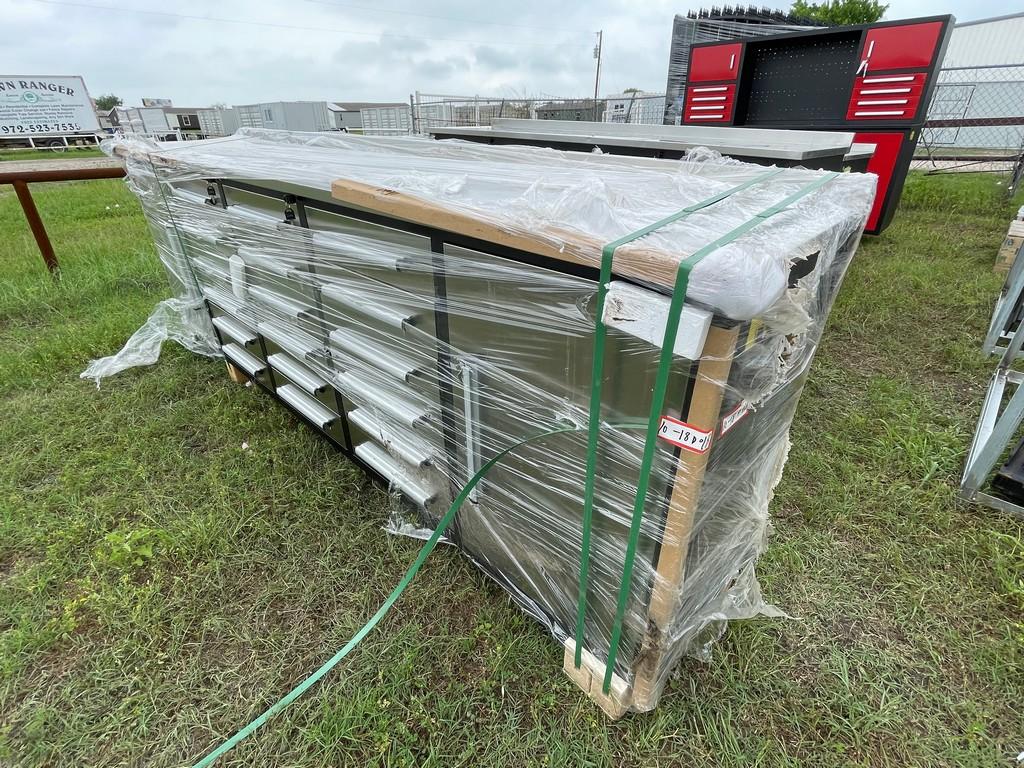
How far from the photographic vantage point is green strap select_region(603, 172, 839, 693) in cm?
Answer: 73

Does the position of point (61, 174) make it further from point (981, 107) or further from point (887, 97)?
point (981, 107)

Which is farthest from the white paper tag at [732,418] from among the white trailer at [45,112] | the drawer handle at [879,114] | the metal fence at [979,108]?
the white trailer at [45,112]

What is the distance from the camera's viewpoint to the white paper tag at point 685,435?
84 centimetres

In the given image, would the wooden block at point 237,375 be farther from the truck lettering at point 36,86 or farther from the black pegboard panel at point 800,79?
the truck lettering at point 36,86

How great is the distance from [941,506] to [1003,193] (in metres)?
6.75

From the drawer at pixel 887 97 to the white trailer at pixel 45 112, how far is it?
861 inches

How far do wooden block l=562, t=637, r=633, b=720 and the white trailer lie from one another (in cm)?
2272

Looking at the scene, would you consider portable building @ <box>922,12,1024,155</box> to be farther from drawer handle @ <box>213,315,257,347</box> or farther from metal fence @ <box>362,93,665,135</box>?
drawer handle @ <box>213,315,257,347</box>

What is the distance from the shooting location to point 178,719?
4.25 feet

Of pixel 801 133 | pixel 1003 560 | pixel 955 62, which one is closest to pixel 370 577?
pixel 1003 560

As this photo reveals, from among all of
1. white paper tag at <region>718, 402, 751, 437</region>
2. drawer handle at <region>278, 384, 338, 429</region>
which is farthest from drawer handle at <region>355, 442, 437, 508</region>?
white paper tag at <region>718, 402, 751, 437</region>

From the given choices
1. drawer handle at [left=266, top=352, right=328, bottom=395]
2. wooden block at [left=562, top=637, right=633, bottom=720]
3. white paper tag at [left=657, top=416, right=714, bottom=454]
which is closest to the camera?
white paper tag at [left=657, top=416, right=714, bottom=454]

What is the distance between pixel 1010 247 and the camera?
3.69 meters

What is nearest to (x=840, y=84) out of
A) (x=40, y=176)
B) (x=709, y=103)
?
(x=709, y=103)
